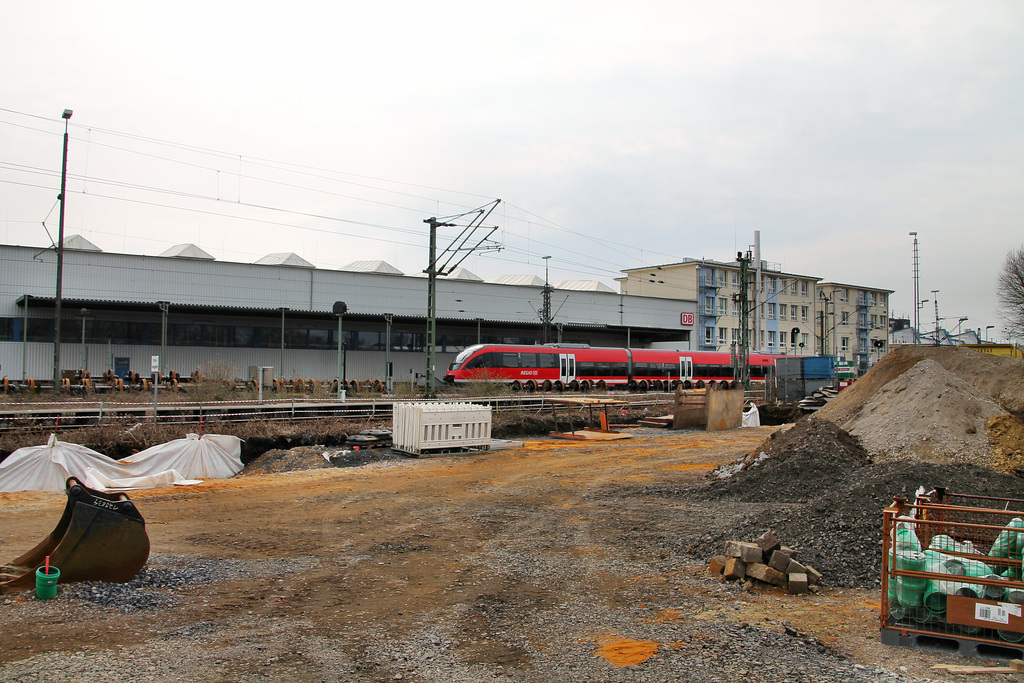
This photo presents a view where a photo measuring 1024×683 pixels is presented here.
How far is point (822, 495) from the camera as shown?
12.1 m

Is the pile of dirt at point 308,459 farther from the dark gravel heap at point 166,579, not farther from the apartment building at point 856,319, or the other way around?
the apartment building at point 856,319

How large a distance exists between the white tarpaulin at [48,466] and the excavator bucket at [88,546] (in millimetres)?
9569

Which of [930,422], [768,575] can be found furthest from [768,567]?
[930,422]

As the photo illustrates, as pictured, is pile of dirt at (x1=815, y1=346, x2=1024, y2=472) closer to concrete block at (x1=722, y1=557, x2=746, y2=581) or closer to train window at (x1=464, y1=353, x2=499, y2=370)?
concrete block at (x1=722, y1=557, x2=746, y2=581)

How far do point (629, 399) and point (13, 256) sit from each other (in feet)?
127

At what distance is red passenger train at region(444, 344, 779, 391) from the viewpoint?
4366 cm

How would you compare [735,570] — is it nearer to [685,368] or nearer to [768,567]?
[768,567]

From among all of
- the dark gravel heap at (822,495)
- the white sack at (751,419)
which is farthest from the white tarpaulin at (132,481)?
the white sack at (751,419)

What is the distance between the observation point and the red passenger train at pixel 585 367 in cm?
4366

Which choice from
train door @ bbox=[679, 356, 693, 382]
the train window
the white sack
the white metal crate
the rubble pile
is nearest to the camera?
the rubble pile

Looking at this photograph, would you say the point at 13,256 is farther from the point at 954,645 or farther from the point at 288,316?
the point at 954,645

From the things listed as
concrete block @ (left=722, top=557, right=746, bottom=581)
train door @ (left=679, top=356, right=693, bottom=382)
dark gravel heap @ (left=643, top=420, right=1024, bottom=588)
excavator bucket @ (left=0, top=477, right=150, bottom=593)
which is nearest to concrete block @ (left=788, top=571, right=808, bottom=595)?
dark gravel heap @ (left=643, top=420, right=1024, bottom=588)

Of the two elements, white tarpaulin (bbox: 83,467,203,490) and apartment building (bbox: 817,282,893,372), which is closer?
white tarpaulin (bbox: 83,467,203,490)

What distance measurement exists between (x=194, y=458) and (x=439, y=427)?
7.15m
